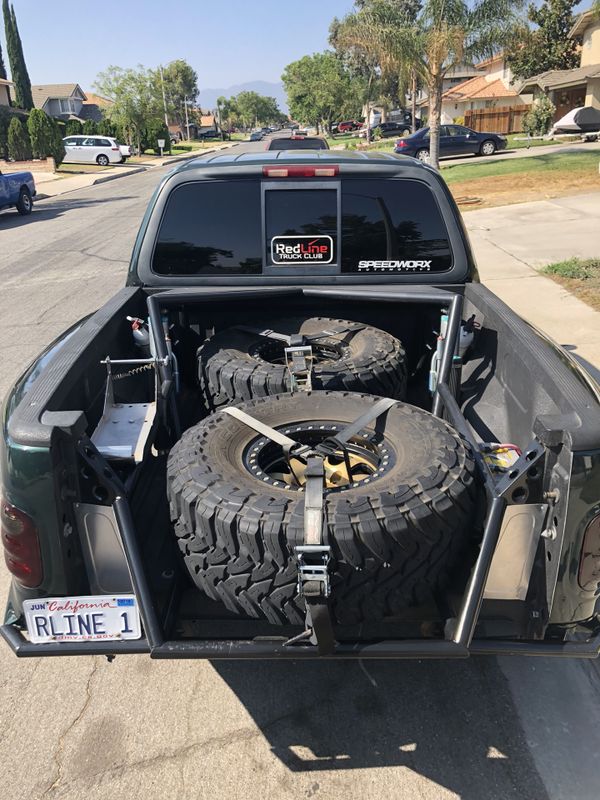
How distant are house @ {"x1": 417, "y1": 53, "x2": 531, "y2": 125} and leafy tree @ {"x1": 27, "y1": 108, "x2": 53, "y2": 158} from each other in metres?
31.6

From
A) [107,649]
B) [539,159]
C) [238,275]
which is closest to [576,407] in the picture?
[107,649]

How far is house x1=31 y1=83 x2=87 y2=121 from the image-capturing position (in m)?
81.9

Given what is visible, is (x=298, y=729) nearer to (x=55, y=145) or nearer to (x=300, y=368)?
(x=300, y=368)

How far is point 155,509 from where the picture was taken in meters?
2.72

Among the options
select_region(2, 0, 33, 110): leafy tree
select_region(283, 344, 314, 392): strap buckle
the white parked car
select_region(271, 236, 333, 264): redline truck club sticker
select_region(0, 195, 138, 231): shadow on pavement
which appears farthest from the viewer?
select_region(2, 0, 33, 110): leafy tree

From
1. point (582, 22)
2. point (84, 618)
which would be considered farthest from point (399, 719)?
point (582, 22)

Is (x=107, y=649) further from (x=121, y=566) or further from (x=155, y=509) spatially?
(x=155, y=509)

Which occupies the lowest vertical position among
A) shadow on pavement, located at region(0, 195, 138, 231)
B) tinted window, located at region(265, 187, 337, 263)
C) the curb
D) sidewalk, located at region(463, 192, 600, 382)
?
the curb

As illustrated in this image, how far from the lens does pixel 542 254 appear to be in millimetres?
11516

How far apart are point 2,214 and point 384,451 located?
2158 centimetres

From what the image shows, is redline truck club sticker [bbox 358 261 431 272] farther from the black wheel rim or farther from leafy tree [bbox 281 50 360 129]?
A: leafy tree [bbox 281 50 360 129]

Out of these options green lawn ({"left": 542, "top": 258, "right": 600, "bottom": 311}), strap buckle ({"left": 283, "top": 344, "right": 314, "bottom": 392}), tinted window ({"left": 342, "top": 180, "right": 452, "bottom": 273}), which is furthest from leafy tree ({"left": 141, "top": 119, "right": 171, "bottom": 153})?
strap buckle ({"left": 283, "top": 344, "right": 314, "bottom": 392})

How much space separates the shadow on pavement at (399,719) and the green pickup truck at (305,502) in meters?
0.56

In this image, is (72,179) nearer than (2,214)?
No
